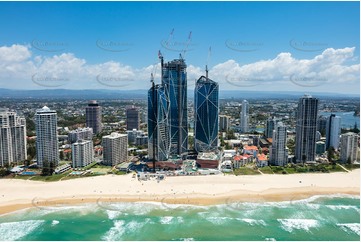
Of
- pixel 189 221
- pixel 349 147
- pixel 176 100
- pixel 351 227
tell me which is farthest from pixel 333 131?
pixel 189 221

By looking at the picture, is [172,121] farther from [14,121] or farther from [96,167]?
[14,121]

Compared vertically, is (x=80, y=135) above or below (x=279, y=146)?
below

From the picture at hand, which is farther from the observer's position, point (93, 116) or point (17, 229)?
point (93, 116)

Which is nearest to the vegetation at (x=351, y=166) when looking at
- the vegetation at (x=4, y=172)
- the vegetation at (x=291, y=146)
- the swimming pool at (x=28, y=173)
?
the vegetation at (x=291, y=146)

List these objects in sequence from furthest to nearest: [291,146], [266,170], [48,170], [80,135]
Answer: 1. [80,135]
2. [291,146]
3. [266,170]
4. [48,170]

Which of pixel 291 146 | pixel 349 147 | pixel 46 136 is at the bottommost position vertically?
pixel 291 146

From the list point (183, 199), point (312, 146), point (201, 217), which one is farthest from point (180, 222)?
point (312, 146)

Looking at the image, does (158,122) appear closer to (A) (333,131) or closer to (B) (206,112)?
(B) (206,112)

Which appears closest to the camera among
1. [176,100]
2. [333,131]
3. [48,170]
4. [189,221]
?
[189,221]
